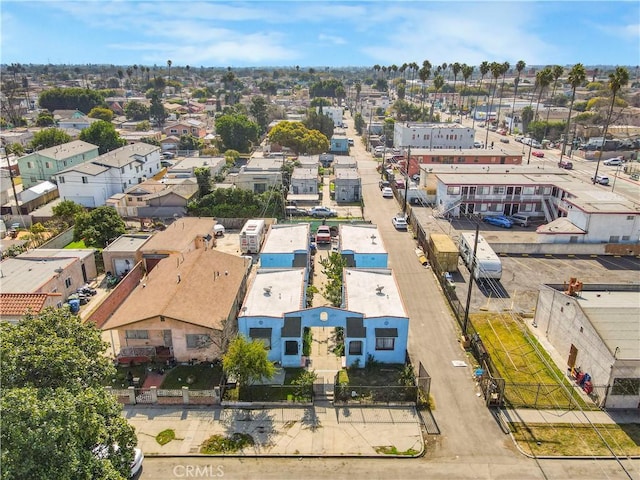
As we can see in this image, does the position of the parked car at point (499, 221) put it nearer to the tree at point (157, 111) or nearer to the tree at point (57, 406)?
the tree at point (57, 406)

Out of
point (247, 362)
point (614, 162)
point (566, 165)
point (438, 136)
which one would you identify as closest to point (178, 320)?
point (247, 362)

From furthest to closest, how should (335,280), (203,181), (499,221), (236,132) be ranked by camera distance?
(236,132) → (203,181) → (499,221) → (335,280)

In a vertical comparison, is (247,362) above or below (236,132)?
below

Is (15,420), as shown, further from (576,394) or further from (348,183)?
(348,183)

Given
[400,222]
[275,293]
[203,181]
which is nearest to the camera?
[275,293]

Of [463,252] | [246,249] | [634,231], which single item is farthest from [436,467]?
[634,231]

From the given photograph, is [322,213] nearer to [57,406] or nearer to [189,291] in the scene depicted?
[189,291]

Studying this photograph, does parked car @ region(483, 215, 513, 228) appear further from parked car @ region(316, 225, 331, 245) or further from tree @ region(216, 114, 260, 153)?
tree @ region(216, 114, 260, 153)

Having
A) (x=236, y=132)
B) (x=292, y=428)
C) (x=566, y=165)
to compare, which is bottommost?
(x=292, y=428)
